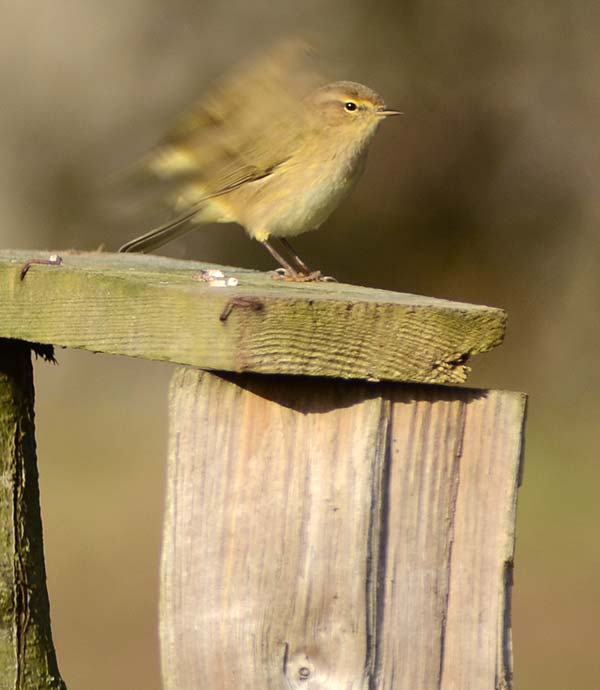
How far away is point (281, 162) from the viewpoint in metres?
4.84

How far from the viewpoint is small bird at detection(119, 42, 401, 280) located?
15.0 ft

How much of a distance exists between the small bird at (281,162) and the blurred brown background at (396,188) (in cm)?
427

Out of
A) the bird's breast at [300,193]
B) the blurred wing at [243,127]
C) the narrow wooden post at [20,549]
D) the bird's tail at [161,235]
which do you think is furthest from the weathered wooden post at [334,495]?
the bird's breast at [300,193]

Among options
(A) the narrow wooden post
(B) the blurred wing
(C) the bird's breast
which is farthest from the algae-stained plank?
(C) the bird's breast

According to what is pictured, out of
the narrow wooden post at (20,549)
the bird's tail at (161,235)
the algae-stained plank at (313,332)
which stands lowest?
the narrow wooden post at (20,549)

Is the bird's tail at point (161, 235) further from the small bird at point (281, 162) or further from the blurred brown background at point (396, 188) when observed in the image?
the blurred brown background at point (396, 188)

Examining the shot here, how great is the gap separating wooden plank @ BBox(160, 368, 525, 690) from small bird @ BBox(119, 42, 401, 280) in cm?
214

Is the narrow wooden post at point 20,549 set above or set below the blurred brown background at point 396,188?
below

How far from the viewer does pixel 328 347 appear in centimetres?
231

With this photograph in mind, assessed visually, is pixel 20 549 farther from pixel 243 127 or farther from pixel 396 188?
pixel 396 188

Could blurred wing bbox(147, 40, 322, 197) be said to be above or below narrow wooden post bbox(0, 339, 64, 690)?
above

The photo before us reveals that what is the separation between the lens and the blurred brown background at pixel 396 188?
32.1ft

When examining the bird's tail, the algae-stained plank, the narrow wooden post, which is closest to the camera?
the algae-stained plank

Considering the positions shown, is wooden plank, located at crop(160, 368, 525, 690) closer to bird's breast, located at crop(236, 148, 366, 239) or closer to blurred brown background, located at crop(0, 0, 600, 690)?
bird's breast, located at crop(236, 148, 366, 239)
